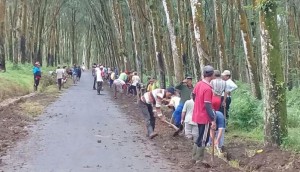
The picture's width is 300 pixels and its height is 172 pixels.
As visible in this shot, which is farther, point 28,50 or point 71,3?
point 71,3

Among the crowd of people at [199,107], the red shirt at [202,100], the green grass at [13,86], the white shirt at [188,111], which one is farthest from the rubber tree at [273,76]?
the green grass at [13,86]

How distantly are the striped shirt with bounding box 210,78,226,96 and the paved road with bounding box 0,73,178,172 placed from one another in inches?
85.5

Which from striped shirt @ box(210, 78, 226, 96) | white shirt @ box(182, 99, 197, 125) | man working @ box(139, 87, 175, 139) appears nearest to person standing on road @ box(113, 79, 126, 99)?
man working @ box(139, 87, 175, 139)

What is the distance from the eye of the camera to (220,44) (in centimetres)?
1991

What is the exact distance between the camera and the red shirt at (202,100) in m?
9.52

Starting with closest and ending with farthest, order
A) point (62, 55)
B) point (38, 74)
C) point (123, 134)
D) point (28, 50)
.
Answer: point (123, 134) < point (38, 74) < point (28, 50) < point (62, 55)

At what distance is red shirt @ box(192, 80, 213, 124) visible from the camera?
9.52m

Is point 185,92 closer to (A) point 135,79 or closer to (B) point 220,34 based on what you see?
(B) point 220,34

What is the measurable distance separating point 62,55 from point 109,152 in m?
77.8

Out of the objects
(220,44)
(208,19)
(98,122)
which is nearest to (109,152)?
(98,122)

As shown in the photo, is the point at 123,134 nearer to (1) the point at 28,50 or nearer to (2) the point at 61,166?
(2) the point at 61,166

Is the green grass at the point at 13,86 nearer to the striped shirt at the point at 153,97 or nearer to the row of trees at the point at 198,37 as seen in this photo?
the row of trees at the point at 198,37

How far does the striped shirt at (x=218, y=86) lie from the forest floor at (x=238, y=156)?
4.53 feet

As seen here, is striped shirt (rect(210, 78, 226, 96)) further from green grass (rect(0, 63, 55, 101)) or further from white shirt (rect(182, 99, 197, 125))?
green grass (rect(0, 63, 55, 101))
